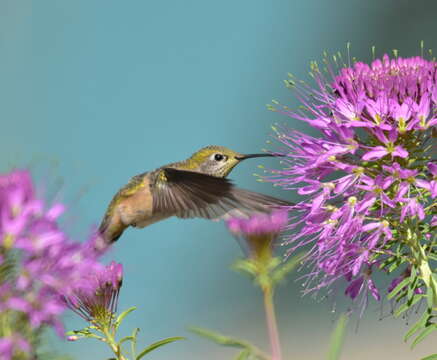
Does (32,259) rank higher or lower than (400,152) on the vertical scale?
lower

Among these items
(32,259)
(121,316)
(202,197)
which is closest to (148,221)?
(202,197)

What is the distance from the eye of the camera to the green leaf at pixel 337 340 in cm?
160

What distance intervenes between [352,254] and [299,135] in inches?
17.8

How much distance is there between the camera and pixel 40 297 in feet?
5.02

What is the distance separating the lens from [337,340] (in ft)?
5.43

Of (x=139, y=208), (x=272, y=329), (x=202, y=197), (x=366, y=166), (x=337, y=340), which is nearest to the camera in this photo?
(x=272, y=329)

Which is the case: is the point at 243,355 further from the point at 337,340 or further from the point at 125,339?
the point at 125,339

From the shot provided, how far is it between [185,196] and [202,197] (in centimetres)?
12

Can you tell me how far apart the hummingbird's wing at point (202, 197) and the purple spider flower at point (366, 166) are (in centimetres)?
29

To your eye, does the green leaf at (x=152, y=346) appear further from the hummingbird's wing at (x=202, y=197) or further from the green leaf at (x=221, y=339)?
the hummingbird's wing at (x=202, y=197)

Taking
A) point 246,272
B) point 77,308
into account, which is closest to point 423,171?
point 246,272

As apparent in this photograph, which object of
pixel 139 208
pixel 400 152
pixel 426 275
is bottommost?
pixel 426 275

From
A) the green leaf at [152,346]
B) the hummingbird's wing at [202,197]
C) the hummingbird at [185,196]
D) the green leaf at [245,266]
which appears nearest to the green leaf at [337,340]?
the green leaf at [245,266]

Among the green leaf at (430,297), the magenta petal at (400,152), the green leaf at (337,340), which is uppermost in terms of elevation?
the magenta petal at (400,152)
